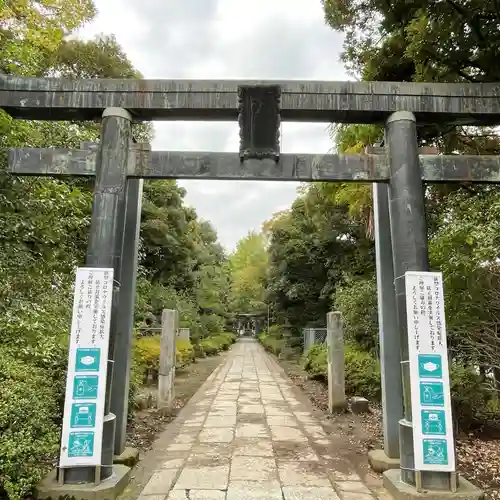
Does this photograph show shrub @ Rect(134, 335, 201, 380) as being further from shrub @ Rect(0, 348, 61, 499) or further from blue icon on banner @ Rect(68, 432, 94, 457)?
blue icon on banner @ Rect(68, 432, 94, 457)

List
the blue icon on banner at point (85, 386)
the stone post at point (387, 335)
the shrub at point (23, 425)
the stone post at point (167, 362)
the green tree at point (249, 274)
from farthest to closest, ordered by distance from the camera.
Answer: the green tree at point (249, 274), the stone post at point (167, 362), the stone post at point (387, 335), the blue icon on banner at point (85, 386), the shrub at point (23, 425)

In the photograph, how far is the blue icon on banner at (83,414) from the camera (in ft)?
12.8

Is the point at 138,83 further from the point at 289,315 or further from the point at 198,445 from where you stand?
the point at 289,315

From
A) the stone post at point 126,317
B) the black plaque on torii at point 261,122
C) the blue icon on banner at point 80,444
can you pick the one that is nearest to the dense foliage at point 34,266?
the blue icon on banner at point 80,444

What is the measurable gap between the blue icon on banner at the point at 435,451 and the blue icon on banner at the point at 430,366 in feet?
1.88

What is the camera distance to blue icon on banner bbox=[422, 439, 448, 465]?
12.6 ft

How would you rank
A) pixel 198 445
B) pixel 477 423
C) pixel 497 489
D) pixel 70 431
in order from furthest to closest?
1. pixel 477 423
2. pixel 198 445
3. pixel 497 489
4. pixel 70 431

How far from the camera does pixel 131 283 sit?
5094 millimetres

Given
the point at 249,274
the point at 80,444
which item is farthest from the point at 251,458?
the point at 249,274

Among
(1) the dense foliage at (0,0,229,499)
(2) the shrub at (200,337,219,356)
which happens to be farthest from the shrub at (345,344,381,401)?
(2) the shrub at (200,337,219,356)

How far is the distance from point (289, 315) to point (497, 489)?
52.9 ft

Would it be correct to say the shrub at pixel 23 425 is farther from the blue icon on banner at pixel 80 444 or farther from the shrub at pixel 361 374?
the shrub at pixel 361 374

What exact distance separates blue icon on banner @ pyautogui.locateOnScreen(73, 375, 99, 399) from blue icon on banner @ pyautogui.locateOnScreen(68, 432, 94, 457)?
0.32 m

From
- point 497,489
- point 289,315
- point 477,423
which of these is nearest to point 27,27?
point 497,489
